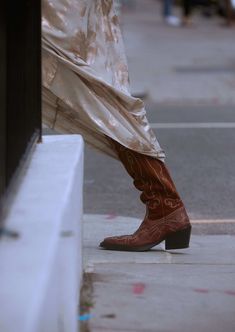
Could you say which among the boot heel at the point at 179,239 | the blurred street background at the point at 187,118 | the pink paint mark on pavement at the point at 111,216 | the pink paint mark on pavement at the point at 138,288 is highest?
the pink paint mark on pavement at the point at 138,288

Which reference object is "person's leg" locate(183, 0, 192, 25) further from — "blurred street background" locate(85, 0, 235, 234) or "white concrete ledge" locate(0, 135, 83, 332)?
"white concrete ledge" locate(0, 135, 83, 332)

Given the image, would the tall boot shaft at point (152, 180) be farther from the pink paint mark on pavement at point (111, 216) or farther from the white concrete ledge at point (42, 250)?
the pink paint mark on pavement at point (111, 216)

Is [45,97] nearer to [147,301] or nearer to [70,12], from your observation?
[70,12]

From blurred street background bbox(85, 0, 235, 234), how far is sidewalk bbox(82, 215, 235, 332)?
115 cm

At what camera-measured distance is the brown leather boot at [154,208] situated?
4.93 m

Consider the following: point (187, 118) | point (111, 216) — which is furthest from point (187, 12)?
point (111, 216)

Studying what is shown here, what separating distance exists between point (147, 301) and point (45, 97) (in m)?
1.32

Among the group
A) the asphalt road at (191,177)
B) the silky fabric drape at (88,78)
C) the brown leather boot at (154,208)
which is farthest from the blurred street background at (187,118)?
the silky fabric drape at (88,78)

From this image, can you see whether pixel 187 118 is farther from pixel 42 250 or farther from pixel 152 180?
pixel 42 250

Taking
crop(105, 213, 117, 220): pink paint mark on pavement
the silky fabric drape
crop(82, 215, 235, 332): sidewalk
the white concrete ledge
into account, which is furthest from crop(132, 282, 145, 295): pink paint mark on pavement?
crop(105, 213, 117, 220): pink paint mark on pavement

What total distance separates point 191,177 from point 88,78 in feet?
11.5

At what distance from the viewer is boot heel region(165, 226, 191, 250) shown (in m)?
5.13

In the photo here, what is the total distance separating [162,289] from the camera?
4383 mm

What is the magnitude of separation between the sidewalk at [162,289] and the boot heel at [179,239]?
0.09m
